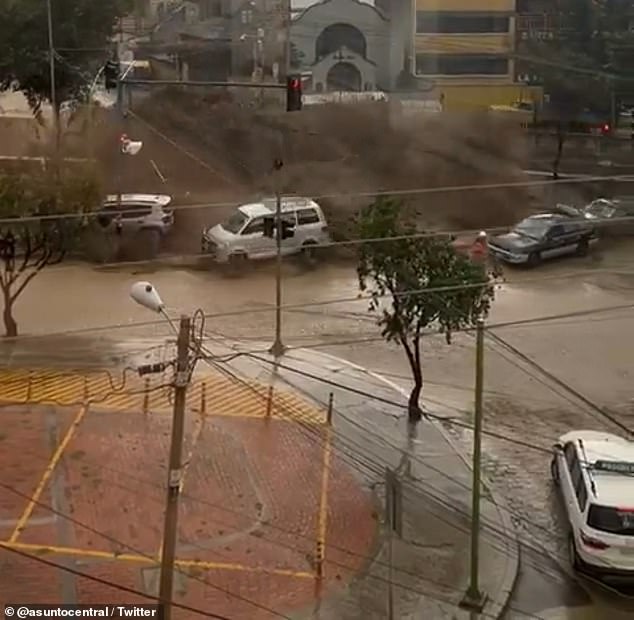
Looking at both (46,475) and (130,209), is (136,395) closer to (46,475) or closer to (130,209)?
(46,475)

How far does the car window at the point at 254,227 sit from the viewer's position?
13.1 m

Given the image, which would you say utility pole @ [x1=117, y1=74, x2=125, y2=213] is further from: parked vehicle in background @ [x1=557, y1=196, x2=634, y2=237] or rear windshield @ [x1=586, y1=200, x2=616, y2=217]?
rear windshield @ [x1=586, y1=200, x2=616, y2=217]

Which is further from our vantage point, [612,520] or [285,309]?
[285,309]

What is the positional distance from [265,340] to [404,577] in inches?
165

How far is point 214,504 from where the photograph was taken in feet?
23.4

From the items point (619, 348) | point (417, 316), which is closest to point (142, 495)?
point (417, 316)

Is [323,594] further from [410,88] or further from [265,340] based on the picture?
[410,88]

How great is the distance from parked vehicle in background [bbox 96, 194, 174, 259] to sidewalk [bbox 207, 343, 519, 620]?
4.29m

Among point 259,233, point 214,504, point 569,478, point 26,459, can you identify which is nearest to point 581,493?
point 569,478

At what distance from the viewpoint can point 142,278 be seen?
1245 centimetres

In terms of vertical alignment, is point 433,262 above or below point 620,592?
above

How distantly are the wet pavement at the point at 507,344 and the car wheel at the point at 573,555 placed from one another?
0.06 metres

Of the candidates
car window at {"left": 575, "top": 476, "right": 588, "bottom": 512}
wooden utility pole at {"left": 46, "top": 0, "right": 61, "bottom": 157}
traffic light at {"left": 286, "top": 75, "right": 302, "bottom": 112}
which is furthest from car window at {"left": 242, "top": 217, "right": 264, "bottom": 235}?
car window at {"left": 575, "top": 476, "right": 588, "bottom": 512}

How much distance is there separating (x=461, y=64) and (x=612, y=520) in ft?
45.0
